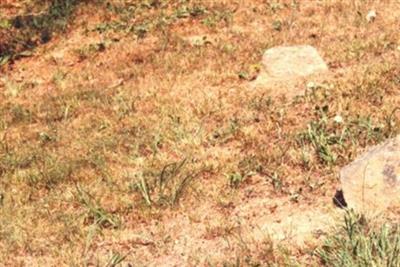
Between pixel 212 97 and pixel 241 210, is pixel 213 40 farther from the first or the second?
pixel 241 210

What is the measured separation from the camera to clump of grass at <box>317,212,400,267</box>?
4.52 m

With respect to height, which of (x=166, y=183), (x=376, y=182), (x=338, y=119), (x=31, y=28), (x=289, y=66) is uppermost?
(x=376, y=182)

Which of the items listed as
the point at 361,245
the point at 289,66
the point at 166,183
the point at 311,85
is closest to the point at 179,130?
the point at 166,183

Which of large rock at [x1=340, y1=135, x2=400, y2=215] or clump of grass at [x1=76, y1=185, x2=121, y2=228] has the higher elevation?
large rock at [x1=340, y1=135, x2=400, y2=215]

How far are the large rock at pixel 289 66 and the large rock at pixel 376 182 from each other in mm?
3695

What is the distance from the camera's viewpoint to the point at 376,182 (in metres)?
5.55

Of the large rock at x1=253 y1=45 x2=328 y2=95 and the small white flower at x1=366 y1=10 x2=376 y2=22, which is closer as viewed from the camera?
the large rock at x1=253 y1=45 x2=328 y2=95

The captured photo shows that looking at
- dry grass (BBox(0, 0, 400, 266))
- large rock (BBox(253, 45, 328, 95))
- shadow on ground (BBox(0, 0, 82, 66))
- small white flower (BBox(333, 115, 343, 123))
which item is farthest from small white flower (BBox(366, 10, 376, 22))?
shadow on ground (BBox(0, 0, 82, 66))

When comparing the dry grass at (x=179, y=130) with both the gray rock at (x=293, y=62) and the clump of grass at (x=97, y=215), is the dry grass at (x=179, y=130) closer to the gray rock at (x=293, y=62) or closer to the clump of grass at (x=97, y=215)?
the clump of grass at (x=97, y=215)

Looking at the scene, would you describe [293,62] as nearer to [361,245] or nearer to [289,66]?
[289,66]

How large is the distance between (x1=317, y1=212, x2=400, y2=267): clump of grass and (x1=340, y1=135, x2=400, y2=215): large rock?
1.22ft

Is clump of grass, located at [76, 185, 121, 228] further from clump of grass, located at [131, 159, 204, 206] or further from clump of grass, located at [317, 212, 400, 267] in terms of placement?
clump of grass, located at [317, 212, 400, 267]

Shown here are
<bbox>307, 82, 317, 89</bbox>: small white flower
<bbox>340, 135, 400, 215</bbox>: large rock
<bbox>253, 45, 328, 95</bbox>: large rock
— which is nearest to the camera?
<bbox>340, 135, 400, 215</bbox>: large rock

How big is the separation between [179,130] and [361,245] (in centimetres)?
359
